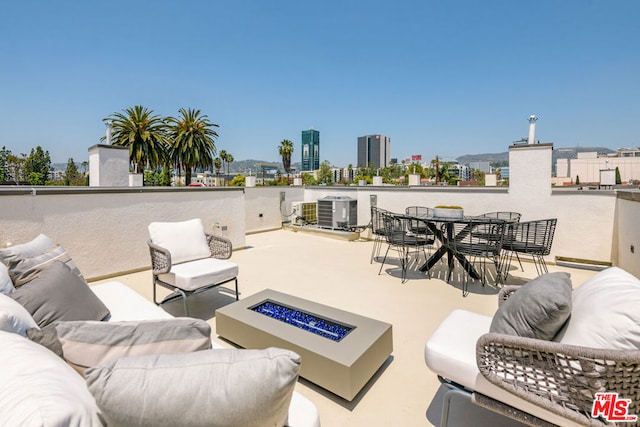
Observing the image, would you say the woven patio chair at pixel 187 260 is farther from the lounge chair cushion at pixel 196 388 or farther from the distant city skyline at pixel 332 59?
the distant city skyline at pixel 332 59

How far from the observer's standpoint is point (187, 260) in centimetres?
366

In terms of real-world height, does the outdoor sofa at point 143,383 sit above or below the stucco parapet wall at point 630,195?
below

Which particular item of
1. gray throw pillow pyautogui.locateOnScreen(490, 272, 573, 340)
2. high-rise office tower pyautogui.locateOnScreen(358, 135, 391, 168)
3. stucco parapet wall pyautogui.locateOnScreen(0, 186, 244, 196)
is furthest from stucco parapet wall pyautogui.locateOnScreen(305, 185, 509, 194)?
high-rise office tower pyautogui.locateOnScreen(358, 135, 391, 168)

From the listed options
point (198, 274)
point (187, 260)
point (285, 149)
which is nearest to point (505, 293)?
point (198, 274)

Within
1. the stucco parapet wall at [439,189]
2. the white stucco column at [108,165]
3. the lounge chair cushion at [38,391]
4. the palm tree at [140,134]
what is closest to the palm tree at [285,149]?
the palm tree at [140,134]

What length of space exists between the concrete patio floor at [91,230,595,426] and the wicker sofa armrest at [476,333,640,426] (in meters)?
0.66

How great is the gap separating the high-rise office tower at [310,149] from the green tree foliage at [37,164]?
3546 inches

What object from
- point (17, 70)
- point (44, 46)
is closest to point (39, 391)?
point (44, 46)

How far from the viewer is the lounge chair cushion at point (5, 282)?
1.81 meters

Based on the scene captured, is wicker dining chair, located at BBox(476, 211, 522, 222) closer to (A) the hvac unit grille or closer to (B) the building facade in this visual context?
(A) the hvac unit grille

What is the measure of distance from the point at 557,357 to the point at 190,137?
816 inches

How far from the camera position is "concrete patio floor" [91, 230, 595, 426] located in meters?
1.95

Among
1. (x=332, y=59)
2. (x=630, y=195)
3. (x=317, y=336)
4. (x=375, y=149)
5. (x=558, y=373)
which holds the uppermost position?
(x=375, y=149)

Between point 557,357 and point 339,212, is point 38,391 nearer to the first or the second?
point 557,357
